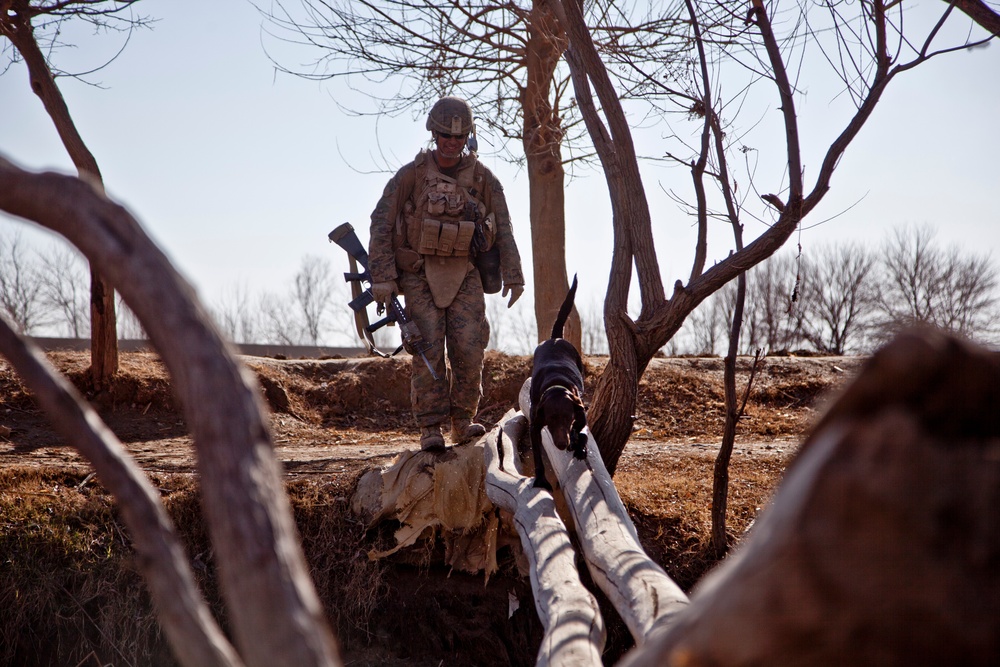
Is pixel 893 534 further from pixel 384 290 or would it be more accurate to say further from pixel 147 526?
pixel 384 290

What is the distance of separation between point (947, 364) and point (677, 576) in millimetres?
4393

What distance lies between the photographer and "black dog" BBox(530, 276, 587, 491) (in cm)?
395

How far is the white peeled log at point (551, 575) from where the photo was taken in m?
2.41

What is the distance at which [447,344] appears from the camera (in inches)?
236

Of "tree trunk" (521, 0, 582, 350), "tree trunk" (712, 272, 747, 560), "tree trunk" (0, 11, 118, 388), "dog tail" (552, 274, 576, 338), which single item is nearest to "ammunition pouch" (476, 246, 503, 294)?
"dog tail" (552, 274, 576, 338)

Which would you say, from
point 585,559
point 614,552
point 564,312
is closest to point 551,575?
point 614,552

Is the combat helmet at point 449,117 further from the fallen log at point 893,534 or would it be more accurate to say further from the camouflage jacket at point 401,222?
the fallen log at point 893,534

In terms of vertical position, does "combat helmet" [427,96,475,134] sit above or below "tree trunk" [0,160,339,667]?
above

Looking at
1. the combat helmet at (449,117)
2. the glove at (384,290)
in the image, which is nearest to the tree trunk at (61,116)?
the glove at (384,290)

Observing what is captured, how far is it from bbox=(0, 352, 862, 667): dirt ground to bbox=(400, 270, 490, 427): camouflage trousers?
30.0 inches

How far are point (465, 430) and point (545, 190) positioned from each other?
4.50 metres

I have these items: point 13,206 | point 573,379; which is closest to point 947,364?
point 13,206

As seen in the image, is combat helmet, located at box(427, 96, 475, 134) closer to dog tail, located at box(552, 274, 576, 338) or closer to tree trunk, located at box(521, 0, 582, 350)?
dog tail, located at box(552, 274, 576, 338)

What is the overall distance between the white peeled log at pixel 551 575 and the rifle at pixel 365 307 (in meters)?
1.21
